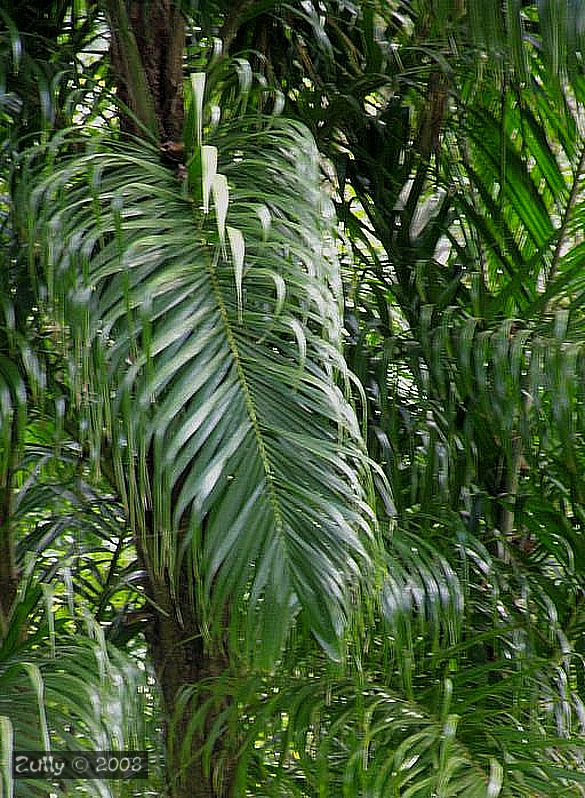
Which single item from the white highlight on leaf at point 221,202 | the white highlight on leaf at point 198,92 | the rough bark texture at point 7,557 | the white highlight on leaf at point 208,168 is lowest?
the rough bark texture at point 7,557

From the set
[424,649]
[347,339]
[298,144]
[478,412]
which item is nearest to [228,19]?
[298,144]

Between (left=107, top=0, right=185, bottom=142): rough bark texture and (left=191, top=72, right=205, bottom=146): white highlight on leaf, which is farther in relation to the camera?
(left=107, top=0, right=185, bottom=142): rough bark texture

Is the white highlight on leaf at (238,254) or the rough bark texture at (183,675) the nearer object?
the white highlight on leaf at (238,254)

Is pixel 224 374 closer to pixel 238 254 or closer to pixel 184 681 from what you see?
pixel 238 254

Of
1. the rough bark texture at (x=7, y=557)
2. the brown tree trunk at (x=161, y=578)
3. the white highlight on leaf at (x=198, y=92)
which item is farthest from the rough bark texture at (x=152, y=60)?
the rough bark texture at (x=7, y=557)

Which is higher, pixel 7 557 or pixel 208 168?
pixel 208 168

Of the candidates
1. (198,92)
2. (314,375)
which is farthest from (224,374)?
(198,92)

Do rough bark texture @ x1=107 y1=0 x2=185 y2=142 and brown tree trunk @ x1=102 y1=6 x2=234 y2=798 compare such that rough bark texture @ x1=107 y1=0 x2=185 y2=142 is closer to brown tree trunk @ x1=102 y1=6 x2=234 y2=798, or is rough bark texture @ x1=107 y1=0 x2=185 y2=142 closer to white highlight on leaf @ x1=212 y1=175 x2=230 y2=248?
brown tree trunk @ x1=102 y1=6 x2=234 y2=798

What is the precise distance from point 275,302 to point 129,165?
19 cm

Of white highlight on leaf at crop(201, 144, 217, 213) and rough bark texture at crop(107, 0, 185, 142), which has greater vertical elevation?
rough bark texture at crop(107, 0, 185, 142)

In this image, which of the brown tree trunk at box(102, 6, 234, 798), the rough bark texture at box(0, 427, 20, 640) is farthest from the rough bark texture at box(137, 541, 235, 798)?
the rough bark texture at box(0, 427, 20, 640)

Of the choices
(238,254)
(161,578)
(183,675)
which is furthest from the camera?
(183,675)

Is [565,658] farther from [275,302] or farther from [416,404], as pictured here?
[275,302]

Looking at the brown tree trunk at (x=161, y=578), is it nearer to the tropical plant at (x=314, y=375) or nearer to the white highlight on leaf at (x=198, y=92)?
the tropical plant at (x=314, y=375)
